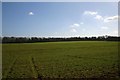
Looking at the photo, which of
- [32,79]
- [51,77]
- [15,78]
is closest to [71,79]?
[51,77]

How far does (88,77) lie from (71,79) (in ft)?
5.29

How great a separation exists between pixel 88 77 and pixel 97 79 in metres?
0.93

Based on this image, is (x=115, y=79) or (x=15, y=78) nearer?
(x=115, y=79)

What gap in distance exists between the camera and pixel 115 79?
18.5 metres

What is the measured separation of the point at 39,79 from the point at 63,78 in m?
1.97

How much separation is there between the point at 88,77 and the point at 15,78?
6176mm

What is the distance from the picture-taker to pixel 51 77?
19812 mm

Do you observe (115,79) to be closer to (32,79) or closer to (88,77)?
(88,77)

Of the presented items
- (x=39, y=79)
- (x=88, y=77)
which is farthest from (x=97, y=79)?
(x=39, y=79)

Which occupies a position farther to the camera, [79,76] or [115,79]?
[79,76]

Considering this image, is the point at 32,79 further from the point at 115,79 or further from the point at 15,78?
the point at 115,79

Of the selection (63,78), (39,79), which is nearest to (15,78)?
(39,79)

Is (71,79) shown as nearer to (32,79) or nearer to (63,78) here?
(63,78)

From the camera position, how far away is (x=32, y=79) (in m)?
19.1
